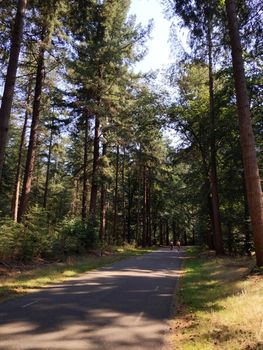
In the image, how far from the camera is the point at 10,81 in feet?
42.5

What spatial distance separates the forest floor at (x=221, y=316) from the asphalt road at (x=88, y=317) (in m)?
0.42

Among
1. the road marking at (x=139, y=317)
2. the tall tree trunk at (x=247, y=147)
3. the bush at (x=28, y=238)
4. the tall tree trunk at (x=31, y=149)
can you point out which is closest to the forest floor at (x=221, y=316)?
the road marking at (x=139, y=317)

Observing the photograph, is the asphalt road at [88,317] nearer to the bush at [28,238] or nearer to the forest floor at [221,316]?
the forest floor at [221,316]

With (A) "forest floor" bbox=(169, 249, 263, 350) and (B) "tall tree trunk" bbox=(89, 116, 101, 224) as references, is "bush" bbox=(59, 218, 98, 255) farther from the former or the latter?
(A) "forest floor" bbox=(169, 249, 263, 350)

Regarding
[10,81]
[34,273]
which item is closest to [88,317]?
[34,273]

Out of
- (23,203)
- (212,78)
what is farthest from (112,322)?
(212,78)

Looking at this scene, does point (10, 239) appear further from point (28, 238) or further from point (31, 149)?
point (31, 149)

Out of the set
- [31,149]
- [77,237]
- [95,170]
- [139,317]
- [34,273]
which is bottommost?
[139,317]

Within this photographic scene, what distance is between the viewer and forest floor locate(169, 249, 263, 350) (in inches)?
256

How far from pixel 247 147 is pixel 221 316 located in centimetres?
625

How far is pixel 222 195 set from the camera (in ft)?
98.5

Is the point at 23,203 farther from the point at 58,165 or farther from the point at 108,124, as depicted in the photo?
the point at 58,165

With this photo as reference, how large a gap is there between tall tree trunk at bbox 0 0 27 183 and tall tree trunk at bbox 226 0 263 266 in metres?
7.11

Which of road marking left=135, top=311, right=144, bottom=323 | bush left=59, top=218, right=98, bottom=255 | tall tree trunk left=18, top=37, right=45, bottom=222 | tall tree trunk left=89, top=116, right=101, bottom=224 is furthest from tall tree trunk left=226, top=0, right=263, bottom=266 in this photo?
tall tree trunk left=89, top=116, right=101, bottom=224
